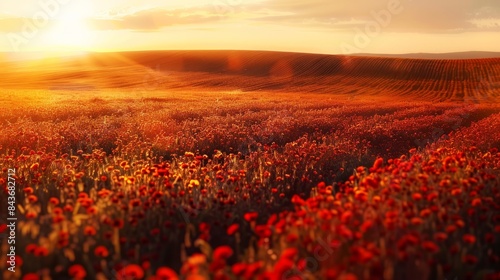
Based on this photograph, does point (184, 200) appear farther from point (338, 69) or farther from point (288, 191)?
point (338, 69)

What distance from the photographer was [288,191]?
22.1 feet

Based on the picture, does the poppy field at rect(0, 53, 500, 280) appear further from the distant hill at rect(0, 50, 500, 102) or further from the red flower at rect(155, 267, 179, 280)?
the distant hill at rect(0, 50, 500, 102)

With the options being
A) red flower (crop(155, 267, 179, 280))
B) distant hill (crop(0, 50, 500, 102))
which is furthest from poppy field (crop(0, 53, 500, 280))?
distant hill (crop(0, 50, 500, 102))

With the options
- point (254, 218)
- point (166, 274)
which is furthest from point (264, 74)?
point (166, 274)

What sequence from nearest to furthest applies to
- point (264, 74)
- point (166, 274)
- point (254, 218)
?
point (166, 274)
point (254, 218)
point (264, 74)

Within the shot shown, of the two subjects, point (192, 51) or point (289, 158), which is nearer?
point (289, 158)

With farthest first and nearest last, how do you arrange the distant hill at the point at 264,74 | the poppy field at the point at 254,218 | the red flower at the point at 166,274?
the distant hill at the point at 264,74
the poppy field at the point at 254,218
the red flower at the point at 166,274

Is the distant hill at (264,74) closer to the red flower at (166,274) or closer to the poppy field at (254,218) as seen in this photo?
the poppy field at (254,218)

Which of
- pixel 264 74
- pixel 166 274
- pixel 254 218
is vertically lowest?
pixel 264 74

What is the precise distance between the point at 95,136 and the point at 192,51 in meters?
69.5

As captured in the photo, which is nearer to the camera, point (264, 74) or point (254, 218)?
point (254, 218)

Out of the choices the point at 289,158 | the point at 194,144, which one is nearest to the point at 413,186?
the point at 289,158

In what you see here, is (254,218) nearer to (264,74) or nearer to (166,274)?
(166,274)

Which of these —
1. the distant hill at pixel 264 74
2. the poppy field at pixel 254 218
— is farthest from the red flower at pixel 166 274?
the distant hill at pixel 264 74
